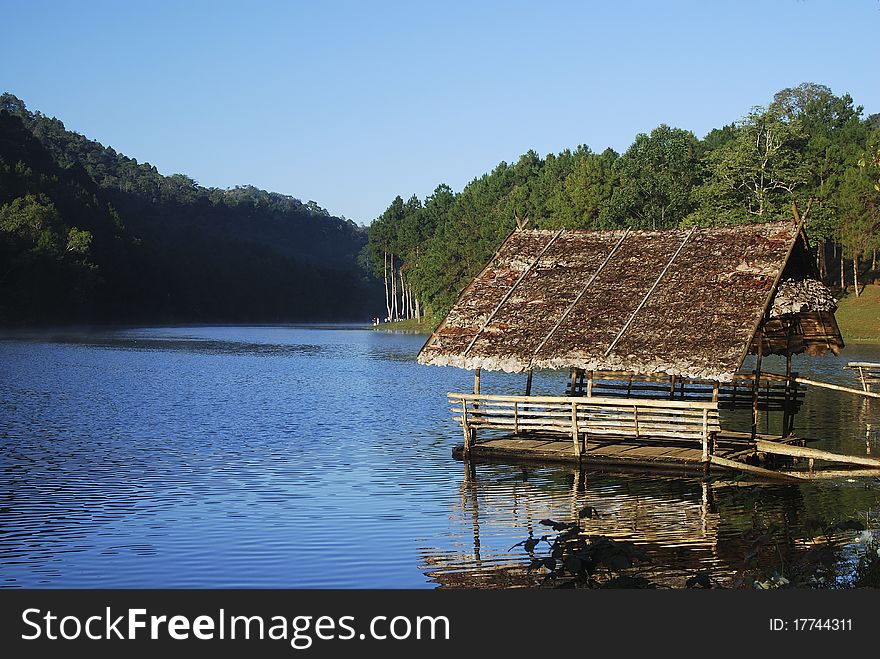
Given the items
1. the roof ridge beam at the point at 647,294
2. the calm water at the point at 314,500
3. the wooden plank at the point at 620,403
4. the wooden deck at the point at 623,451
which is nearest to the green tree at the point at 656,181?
the calm water at the point at 314,500

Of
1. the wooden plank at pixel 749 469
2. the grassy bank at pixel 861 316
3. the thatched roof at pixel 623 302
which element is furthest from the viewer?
the grassy bank at pixel 861 316

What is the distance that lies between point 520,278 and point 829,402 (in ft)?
65.4

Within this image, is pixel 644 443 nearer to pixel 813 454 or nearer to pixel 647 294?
pixel 647 294

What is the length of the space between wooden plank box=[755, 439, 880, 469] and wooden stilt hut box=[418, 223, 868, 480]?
0.13m

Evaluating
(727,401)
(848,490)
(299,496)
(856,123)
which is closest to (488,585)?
(299,496)

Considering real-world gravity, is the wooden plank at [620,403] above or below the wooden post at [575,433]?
above

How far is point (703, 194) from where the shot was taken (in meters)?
98.0

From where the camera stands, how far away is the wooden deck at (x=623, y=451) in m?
24.3

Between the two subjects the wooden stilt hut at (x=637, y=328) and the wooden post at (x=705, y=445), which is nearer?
the wooden post at (x=705, y=445)

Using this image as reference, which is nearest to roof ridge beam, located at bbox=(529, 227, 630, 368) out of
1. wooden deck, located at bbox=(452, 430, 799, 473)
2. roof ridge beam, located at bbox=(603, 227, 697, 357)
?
roof ridge beam, located at bbox=(603, 227, 697, 357)

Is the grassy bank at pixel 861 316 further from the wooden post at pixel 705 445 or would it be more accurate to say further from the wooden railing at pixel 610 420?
the wooden post at pixel 705 445

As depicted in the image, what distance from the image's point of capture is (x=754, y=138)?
312ft

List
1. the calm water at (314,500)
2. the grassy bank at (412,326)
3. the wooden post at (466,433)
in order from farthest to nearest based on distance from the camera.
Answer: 1. the grassy bank at (412,326)
2. the wooden post at (466,433)
3. the calm water at (314,500)

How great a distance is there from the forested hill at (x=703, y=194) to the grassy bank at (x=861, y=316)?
2.11 m
